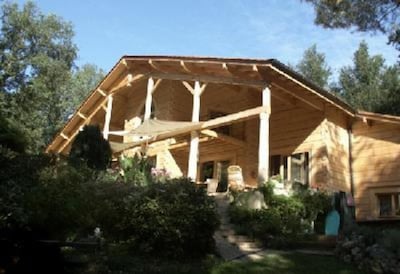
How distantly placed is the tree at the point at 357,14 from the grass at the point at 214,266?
7.08 meters

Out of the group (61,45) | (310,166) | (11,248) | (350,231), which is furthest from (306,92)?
(61,45)

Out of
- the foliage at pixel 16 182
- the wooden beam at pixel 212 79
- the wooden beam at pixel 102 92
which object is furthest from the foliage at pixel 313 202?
the wooden beam at pixel 102 92

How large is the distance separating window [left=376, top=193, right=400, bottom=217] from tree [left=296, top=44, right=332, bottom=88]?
79.3 feet

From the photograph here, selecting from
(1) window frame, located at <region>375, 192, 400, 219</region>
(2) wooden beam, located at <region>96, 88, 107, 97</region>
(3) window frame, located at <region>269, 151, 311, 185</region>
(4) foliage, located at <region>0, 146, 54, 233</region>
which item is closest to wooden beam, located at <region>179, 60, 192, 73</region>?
(3) window frame, located at <region>269, 151, 311, 185</region>

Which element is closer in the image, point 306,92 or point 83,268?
point 83,268

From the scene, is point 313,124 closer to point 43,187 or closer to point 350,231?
point 350,231

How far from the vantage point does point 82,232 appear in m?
9.71

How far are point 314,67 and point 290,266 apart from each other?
34.5 metres

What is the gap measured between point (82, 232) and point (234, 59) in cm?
856

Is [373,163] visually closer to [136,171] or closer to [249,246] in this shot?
[249,246]

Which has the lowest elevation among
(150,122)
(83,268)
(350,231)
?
(83,268)

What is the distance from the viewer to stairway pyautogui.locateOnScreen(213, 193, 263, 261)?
10422mm

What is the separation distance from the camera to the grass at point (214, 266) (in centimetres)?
850

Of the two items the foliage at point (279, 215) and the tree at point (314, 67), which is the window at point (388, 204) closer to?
the foliage at point (279, 215)
